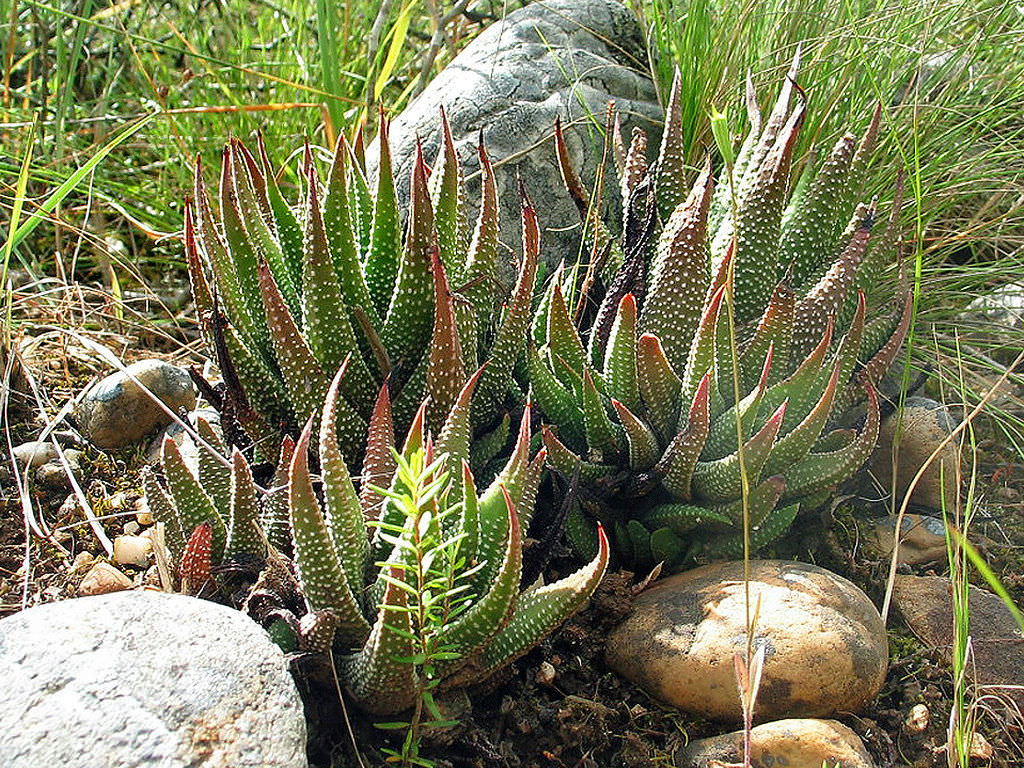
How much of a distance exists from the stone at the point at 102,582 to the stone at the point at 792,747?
1.12 m

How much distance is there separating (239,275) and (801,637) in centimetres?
126

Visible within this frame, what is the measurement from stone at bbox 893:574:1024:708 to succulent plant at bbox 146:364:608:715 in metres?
0.83

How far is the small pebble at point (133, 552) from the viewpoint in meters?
2.02

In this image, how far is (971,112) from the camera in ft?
8.88

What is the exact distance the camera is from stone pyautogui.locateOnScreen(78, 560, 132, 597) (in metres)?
1.89

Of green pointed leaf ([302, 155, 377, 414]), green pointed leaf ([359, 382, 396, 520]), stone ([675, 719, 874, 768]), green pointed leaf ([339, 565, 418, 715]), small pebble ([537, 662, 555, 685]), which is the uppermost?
green pointed leaf ([302, 155, 377, 414])

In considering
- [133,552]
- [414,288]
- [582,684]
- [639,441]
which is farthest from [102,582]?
[639,441]

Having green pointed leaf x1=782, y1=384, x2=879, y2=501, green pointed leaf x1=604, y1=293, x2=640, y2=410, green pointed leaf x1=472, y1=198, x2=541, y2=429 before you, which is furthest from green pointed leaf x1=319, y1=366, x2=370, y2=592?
green pointed leaf x1=782, y1=384, x2=879, y2=501

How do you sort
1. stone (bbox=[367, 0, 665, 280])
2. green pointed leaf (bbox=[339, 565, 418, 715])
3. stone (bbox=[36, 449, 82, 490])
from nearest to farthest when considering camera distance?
green pointed leaf (bbox=[339, 565, 418, 715])
stone (bbox=[36, 449, 82, 490])
stone (bbox=[367, 0, 665, 280])

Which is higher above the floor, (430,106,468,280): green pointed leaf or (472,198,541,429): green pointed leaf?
(430,106,468,280): green pointed leaf

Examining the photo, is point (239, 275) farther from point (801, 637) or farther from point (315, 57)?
point (315, 57)

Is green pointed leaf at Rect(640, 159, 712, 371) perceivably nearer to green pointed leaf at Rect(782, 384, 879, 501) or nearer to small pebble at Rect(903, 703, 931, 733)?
green pointed leaf at Rect(782, 384, 879, 501)

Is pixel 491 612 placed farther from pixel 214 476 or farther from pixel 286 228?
pixel 286 228

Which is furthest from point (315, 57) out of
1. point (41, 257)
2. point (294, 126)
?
point (41, 257)
